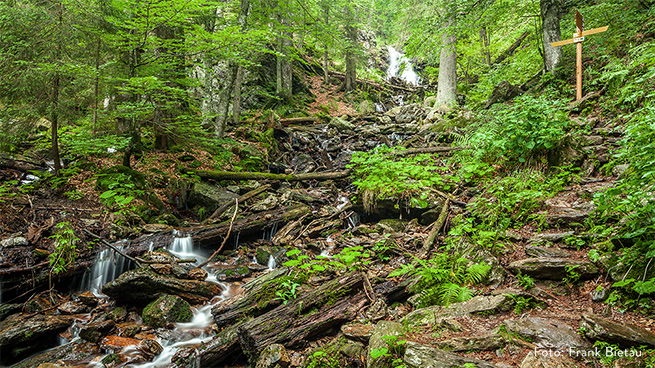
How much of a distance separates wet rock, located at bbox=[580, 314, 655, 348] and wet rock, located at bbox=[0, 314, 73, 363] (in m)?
6.46

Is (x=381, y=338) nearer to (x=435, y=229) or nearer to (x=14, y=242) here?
(x=435, y=229)

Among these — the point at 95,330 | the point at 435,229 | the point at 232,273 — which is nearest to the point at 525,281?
the point at 435,229

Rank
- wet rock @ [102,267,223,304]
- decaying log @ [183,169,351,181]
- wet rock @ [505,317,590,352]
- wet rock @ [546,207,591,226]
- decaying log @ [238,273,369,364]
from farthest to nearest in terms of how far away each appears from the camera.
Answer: decaying log @ [183,169,351,181]
wet rock @ [102,267,223,304]
wet rock @ [546,207,591,226]
decaying log @ [238,273,369,364]
wet rock @ [505,317,590,352]

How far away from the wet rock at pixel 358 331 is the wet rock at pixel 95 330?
3.56 metres

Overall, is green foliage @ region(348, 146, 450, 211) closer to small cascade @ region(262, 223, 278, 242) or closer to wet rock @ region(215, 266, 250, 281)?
small cascade @ region(262, 223, 278, 242)

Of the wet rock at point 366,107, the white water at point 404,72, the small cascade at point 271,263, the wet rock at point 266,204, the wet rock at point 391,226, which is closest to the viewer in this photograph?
the small cascade at point 271,263

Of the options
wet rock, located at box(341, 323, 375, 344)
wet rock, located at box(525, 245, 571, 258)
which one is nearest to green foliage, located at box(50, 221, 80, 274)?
wet rock, located at box(341, 323, 375, 344)

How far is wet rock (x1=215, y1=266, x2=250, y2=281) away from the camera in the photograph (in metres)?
5.99

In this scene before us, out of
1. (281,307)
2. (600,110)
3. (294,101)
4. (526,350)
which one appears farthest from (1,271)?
(294,101)

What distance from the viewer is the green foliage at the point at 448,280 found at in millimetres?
3533

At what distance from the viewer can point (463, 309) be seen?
3.25m

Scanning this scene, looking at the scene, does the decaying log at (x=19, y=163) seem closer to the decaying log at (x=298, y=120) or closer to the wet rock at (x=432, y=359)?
the decaying log at (x=298, y=120)

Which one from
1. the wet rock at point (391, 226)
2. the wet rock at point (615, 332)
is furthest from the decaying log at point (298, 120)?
the wet rock at point (615, 332)

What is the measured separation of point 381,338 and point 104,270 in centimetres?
526
